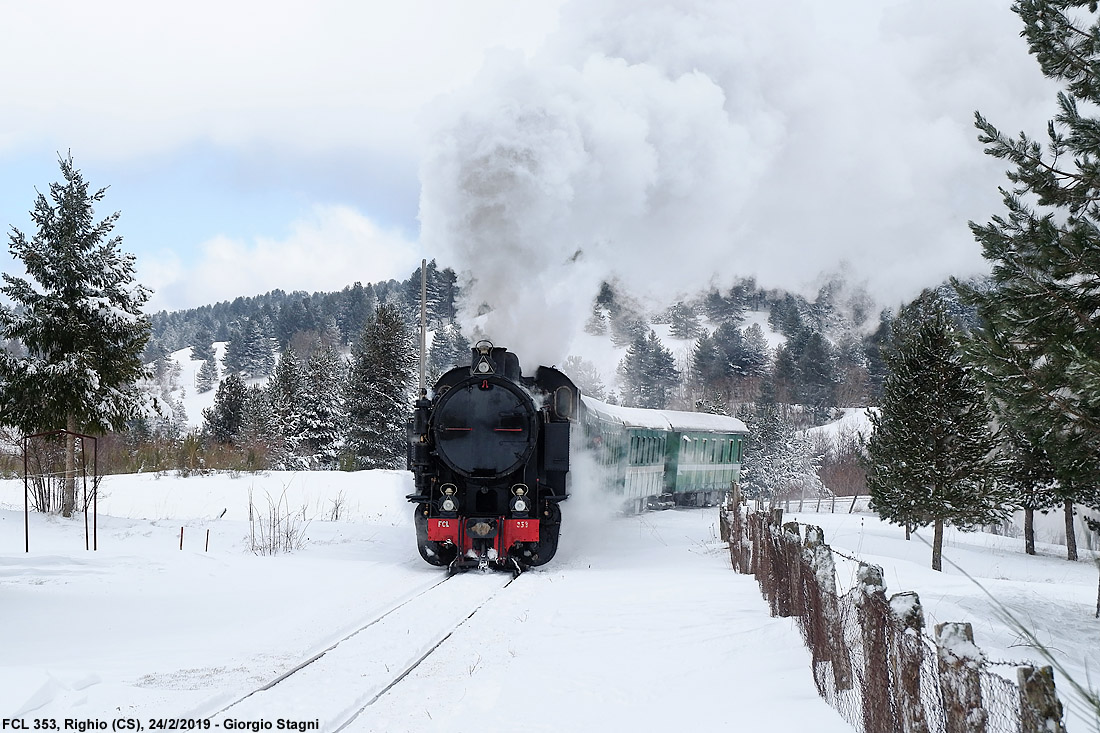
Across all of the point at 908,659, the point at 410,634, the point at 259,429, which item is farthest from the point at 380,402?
the point at 908,659

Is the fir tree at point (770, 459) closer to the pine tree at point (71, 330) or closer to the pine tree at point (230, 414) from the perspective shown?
the pine tree at point (230, 414)

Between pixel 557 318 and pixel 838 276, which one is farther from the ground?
pixel 838 276

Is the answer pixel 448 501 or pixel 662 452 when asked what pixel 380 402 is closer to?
pixel 662 452

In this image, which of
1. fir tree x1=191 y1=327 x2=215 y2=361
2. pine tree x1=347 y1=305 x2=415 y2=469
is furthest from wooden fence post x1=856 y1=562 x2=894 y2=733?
fir tree x1=191 y1=327 x2=215 y2=361

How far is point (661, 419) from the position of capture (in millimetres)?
24828

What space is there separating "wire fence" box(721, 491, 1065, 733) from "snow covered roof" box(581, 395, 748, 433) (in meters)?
9.05

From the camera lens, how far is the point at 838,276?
92688 millimetres

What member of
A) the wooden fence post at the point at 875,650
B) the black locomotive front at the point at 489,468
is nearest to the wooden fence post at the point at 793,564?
the wooden fence post at the point at 875,650

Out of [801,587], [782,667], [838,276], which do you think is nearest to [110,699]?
[782,667]

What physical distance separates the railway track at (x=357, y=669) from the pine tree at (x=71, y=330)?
9.85 meters

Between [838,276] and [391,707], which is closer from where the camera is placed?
[391,707]

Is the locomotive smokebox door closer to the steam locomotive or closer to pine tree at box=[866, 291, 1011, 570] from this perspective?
the steam locomotive

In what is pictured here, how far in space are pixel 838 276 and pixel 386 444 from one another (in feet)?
215

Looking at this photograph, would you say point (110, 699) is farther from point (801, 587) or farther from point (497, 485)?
point (497, 485)
